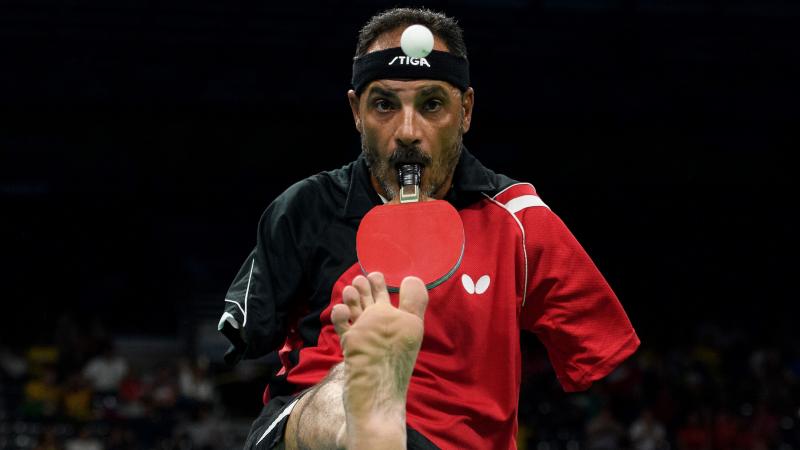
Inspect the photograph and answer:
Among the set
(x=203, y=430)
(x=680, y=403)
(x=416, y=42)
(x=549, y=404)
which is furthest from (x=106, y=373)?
(x=416, y=42)

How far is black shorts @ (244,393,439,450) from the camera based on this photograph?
292cm

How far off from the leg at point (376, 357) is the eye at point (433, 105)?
644 mm

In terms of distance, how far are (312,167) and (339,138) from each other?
0.52 meters

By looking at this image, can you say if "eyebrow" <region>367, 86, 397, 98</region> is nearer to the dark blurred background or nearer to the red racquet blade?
the red racquet blade

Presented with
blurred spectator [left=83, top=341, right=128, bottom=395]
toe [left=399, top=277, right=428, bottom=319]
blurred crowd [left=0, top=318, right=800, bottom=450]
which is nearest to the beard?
toe [left=399, top=277, right=428, bottom=319]

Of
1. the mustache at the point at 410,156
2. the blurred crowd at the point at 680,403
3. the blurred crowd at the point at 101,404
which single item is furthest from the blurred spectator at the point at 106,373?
the mustache at the point at 410,156

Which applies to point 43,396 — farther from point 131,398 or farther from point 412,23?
point 412,23

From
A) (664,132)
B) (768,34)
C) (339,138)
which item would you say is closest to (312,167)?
(339,138)

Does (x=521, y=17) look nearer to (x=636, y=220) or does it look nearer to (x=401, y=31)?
(x=636, y=220)

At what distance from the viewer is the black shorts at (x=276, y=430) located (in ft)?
9.57

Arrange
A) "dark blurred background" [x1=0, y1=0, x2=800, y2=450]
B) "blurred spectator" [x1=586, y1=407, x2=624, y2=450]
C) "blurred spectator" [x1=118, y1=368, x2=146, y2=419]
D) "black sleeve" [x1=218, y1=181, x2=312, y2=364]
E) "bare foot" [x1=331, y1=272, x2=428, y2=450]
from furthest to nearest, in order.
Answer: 1. "dark blurred background" [x1=0, y1=0, x2=800, y2=450]
2. "blurred spectator" [x1=118, y1=368, x2=146, y2=419]
3. "blurred spectator" [x1=586, y1=407, x2=624, y2=450]
4. "black sleeve" [x1=218, y1=181, x2=312, y2=364]
5. "bare foot" [x1=331, y1=272, x2=428, y2=450]

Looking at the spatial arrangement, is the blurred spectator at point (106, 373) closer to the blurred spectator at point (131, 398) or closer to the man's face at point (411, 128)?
the blurred spectator at point (131, 398)

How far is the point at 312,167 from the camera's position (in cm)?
1415

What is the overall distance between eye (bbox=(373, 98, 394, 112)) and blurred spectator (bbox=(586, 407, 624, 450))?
7862mm
